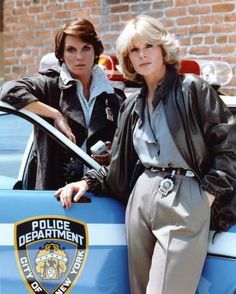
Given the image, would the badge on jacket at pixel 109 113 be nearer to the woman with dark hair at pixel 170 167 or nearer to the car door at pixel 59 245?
the woman with dark hair at pixel 170 167

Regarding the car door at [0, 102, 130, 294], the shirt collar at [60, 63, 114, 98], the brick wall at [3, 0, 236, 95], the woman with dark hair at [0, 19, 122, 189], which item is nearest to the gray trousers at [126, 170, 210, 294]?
the car door at [0, 102, 130, 294]

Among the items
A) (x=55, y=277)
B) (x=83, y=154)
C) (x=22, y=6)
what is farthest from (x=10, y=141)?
(x=22, y=6)

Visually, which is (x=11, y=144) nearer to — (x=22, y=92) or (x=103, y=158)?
(x=22, y=92)

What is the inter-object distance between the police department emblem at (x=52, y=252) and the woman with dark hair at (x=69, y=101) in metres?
0.31

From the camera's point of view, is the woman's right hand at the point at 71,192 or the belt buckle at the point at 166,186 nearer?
the belt buckle at the point at 166,186

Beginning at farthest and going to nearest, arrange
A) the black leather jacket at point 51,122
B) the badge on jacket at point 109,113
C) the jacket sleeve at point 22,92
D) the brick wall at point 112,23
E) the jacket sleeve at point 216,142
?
1. the brick wall at point 112,23
2. the badge on jacket at point 109,113
3. the black leather jacket at point 51,122
4. the jacket sleeve at point 22,92
5. the jacket sleeve at point 216,142

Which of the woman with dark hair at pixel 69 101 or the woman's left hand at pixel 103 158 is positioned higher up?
the woman with dark hair at pixel 69 101

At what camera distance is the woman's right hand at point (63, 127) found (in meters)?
3.23

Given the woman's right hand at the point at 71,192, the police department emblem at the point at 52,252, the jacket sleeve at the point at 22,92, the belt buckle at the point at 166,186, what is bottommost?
the police department emblem at the point at 52,252

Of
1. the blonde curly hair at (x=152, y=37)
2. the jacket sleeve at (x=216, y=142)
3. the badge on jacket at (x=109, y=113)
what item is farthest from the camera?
the badge on jacket at (x=109, y=113)

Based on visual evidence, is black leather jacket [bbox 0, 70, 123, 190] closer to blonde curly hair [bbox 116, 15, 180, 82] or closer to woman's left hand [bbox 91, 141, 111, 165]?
woman's left hand [bbox 91, 141, 111, 165]

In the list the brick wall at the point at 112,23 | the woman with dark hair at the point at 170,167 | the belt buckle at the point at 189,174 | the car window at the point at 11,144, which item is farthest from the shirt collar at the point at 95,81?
the brick wall at the point at 112,23

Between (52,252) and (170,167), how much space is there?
24.0 inches

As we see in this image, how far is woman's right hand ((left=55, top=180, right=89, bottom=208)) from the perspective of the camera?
3064 millimetres
